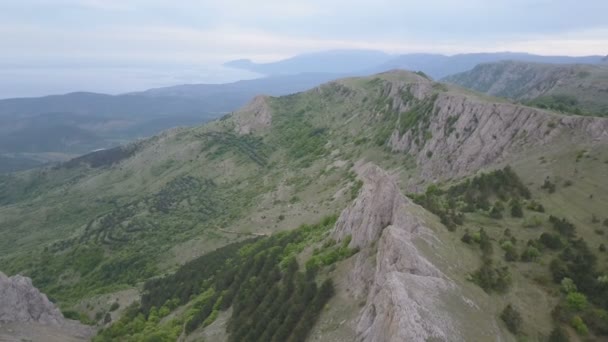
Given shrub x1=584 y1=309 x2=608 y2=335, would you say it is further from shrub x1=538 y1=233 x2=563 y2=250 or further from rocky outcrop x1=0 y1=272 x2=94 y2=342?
rocky outcrop x1=0 y1=272 x2=94 y2=342

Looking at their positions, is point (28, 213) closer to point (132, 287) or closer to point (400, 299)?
point (132, 287)

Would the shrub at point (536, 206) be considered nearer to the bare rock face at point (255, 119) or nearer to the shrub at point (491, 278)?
the shrub at point (491, 278)

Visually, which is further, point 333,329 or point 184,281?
point 184,281

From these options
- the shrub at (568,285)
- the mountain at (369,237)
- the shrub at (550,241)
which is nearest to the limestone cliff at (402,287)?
the mountain at (369,237)

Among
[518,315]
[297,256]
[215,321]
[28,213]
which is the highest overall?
[518,315]

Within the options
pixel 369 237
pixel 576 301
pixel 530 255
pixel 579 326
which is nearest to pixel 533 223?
pixel 530 255

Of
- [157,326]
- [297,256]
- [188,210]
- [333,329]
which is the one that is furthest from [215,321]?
[188,210]

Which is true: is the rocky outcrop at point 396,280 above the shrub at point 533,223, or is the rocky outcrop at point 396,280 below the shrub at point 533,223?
above
